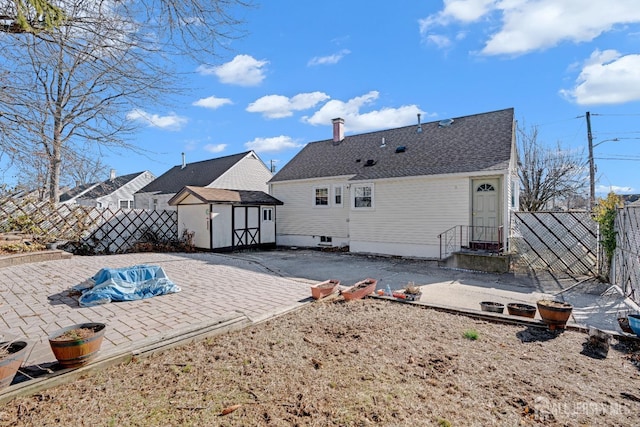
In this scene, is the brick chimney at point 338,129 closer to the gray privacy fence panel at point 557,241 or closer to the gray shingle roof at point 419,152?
the gray shingle roof at point 419,152

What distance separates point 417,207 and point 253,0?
9497 millimetres

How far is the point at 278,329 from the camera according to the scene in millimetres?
4301

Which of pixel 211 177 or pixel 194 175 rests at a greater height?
pixel 194 175

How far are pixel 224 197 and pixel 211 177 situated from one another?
887cm

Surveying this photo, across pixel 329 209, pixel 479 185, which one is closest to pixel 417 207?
pixel 479 185

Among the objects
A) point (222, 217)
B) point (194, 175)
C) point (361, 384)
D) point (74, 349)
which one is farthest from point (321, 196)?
point (194, 175)

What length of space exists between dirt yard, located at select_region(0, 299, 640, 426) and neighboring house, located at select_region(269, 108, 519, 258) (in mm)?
7042

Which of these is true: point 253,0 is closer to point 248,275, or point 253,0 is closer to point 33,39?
point 33,39

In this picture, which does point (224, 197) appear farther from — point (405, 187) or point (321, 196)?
point (405, 187)

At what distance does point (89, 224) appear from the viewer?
13023 millimetres

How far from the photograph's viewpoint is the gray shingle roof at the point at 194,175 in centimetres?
2270

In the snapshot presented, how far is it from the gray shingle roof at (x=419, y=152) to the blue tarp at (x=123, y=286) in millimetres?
8782

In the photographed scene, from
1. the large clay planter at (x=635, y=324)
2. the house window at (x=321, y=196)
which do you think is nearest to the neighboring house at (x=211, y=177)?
the house window at (x=321, y=196)

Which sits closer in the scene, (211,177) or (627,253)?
(627,253)
